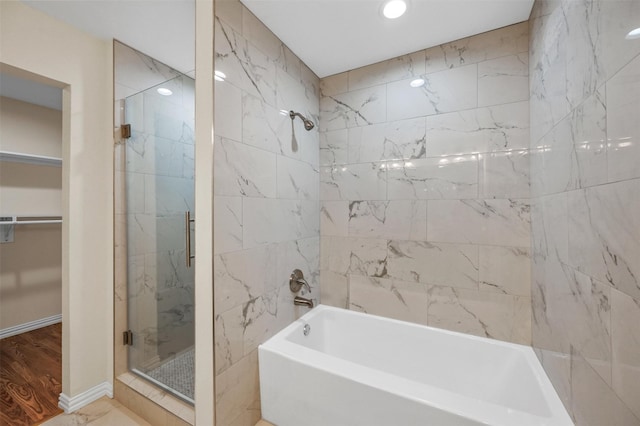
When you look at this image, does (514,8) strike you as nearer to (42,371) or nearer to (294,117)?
(294,117)

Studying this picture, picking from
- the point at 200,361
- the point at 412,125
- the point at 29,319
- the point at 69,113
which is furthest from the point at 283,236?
the point at 29,319

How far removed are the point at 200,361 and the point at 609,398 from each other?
5.24 feet

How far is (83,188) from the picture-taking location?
5.52ft

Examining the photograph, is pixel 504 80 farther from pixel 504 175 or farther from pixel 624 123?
pixel 624 123

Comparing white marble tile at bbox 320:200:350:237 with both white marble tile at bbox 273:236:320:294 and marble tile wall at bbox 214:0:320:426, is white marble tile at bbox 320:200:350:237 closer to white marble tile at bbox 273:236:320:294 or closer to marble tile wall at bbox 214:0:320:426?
white marble tile at bbox 273:236:320:294

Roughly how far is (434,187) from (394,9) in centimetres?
112

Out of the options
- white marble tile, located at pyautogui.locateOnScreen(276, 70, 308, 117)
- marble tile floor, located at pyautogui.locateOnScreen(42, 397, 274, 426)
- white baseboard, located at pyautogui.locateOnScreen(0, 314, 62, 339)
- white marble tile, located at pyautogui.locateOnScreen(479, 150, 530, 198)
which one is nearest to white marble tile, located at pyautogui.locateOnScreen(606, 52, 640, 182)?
white marble tile, located at pyautogui.locateOnScreen(479, 150, 530, 198)

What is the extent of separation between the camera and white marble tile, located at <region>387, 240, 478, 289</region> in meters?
1.69

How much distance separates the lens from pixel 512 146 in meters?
1.58

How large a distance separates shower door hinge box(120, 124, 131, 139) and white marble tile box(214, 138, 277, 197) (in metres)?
1.04

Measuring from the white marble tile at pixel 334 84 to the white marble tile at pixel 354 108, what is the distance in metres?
0.04

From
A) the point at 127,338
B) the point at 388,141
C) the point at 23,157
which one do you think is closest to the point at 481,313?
the point at 388,141

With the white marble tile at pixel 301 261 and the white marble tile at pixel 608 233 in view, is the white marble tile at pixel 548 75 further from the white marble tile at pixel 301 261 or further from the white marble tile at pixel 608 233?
the white marble tile at pixel 301 261

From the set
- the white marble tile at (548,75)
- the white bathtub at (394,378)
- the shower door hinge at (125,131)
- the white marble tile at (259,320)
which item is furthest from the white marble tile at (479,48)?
the shower door hinge at (125,131)
